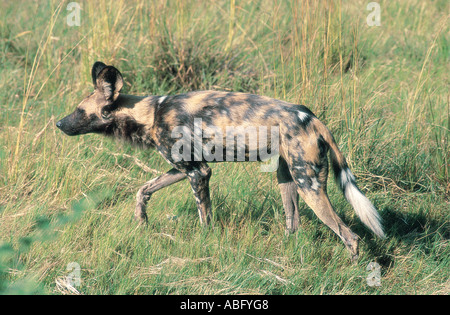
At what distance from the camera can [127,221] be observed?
350cm

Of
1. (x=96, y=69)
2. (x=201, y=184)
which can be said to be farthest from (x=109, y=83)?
(x=201, y=184)

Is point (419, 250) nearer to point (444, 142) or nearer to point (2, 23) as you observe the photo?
point (444, 142)

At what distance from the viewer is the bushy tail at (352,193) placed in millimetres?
3137

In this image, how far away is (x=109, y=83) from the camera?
3.52m

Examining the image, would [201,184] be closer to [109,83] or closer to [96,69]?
[109,83]

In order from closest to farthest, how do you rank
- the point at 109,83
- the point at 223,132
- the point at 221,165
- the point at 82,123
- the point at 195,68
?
the point at 223,132 → the point at 109,83 → the point at 82,123 → the point at 221,165 → the point at 195,68

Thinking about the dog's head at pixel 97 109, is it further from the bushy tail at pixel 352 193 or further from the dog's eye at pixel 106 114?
the bushy tail at pixel 352 193

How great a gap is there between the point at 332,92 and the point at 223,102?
1.28 m

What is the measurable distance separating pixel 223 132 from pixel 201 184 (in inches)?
13.5

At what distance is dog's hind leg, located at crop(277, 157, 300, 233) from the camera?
3.56 m

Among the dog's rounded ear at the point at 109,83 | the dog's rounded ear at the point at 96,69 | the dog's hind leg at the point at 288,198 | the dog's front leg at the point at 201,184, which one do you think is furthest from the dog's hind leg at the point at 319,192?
the dog's rounded ear at the point at 96,69
